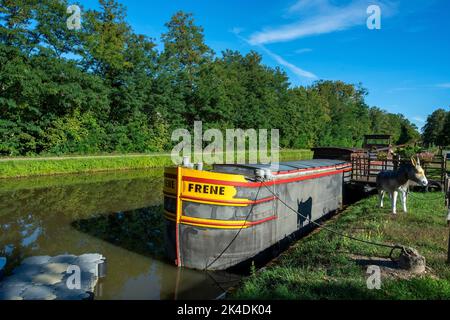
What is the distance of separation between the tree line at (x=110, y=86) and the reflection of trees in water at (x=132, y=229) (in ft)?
→ 52.0

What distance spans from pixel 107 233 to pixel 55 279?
4.21 m

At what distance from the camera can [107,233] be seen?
36.3 ft

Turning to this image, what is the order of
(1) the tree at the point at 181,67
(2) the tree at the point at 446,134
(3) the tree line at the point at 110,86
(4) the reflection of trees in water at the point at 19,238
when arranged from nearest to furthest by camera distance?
(4) the reflection of trees in water at the point at 19,238, (3) the tree line at the point at 110,86, (1) the tree at the point at 181,67, (2) the tree at the point at 446,134

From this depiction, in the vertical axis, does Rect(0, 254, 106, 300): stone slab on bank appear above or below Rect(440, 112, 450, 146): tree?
below

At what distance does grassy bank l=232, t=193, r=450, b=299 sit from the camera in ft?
18.3

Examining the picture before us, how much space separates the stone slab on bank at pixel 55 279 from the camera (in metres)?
6.25

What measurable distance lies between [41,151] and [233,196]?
24910 millimetres

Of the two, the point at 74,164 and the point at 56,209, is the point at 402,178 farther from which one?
the point at 74,164

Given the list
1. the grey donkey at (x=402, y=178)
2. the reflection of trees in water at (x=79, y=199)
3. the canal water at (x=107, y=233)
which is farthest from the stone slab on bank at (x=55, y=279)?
the grey donkey at (x=402, y=178)

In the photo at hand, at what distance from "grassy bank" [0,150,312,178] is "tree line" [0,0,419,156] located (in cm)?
309

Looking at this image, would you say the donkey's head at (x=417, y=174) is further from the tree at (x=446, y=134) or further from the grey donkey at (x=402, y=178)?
the tree at (x=446, y=134)

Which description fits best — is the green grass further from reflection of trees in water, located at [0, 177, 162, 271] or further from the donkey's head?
the donkey's head

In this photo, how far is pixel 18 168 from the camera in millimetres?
22094

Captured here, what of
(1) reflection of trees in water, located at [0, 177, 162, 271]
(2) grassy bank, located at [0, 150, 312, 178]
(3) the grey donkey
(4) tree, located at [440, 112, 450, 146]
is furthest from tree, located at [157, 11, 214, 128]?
(4) tree, located at [440, 112, 450, 146]
